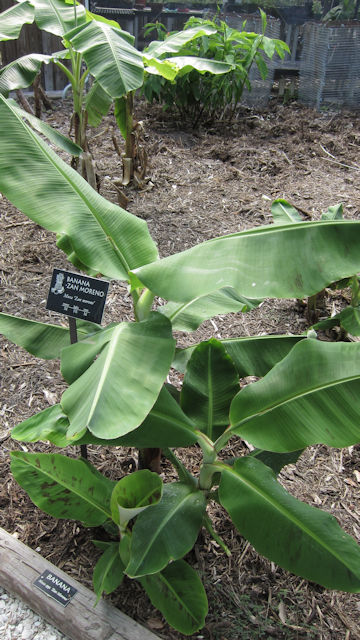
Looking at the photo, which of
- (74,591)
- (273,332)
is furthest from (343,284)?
(74,591)

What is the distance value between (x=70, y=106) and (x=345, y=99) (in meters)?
3.61

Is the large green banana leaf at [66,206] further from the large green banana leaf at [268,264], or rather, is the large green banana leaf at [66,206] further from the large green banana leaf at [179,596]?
the large green banana leaf at [179,596]

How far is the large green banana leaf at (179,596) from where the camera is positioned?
1.50 m

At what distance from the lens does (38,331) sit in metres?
1.87

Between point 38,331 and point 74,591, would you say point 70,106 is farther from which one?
point 74,591

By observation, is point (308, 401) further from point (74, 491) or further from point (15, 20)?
point (15, 20)

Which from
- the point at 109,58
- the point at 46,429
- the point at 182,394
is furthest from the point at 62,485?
the point at 109,58

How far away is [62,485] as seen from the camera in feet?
5.41

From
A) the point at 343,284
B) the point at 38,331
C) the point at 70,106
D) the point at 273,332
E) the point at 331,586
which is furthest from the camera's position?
the point at 70,106

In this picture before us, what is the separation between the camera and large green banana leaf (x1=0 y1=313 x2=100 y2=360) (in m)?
1.83

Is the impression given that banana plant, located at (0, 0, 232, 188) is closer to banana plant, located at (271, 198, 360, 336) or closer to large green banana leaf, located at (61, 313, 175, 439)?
banana plant, located at (271, 198, 360, 336)

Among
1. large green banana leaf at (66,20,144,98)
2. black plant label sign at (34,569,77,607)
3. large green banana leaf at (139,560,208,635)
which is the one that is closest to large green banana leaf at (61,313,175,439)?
large green banana leaf at (139,560,208,635)

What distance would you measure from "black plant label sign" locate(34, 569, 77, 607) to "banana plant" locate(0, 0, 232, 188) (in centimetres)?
223

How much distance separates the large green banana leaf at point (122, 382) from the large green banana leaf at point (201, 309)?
0.73 feet
